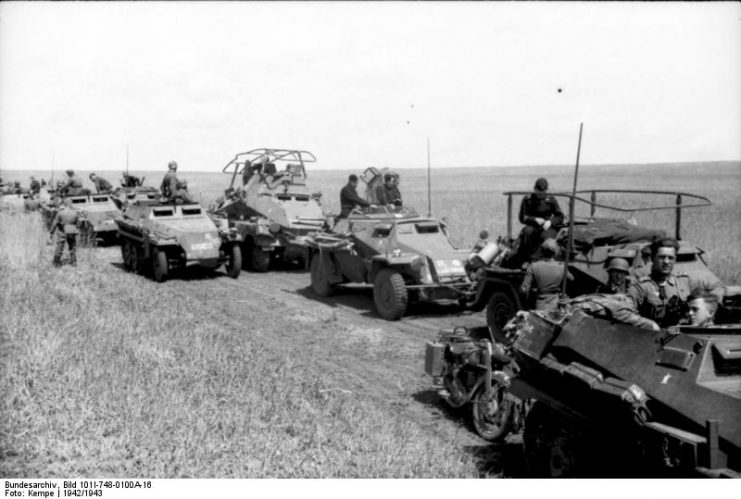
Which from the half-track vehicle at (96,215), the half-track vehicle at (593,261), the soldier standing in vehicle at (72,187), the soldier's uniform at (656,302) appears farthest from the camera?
the soldier standing in vehicle at (72,187)

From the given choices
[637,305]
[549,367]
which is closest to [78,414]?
[549,367]

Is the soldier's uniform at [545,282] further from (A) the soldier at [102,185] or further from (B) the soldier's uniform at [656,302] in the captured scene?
(A) the soldier at [102,185]

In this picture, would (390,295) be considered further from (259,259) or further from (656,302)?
(259,259)

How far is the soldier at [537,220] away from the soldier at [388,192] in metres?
4.10

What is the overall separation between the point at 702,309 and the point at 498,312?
4647 millimetres

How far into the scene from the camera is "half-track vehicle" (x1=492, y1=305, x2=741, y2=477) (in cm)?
395

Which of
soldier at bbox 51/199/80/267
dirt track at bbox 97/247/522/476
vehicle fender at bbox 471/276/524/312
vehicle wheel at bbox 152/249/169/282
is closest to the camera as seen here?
dirt track at bbox 97/247/522/476

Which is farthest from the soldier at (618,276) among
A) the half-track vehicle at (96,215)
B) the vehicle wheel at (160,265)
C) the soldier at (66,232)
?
the half-track vehicle at (96,215)

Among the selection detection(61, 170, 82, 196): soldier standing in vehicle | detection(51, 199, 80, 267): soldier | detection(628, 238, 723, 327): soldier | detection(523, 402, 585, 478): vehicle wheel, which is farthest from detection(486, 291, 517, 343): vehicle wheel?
detection(61, 170, 82, 196): soldier standing in vehicle

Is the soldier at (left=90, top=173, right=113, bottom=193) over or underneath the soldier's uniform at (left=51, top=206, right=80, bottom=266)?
over

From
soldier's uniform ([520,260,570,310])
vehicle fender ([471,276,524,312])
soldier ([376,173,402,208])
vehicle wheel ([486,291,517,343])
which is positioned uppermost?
soldier ([376,173,402,208])

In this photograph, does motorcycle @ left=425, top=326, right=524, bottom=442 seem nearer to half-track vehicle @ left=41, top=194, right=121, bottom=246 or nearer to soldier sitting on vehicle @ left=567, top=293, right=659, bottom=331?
soldier sitting on vehicle @ left=567, top=293, right=659, bottom=331

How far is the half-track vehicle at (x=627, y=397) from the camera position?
3945 millimetres

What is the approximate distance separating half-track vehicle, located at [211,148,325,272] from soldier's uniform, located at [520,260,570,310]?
8.14m
